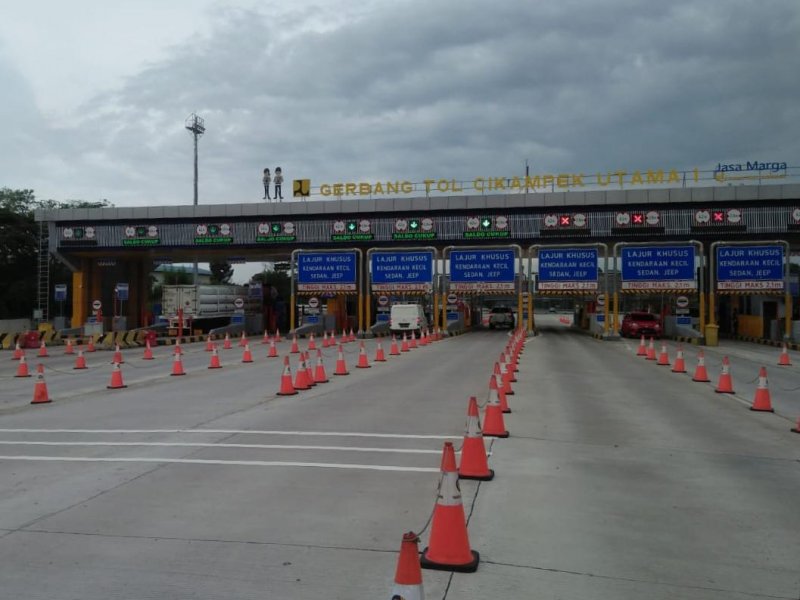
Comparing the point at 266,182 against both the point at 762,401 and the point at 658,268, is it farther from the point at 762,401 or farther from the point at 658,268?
the point at 762,401

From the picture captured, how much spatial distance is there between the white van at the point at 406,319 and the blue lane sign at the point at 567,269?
301 inches

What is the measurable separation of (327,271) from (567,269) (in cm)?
1426

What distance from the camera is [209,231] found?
45.5 meters

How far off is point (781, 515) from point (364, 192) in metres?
39.2

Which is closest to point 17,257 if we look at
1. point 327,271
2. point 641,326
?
point 327,271

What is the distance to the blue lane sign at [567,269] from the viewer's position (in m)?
40.0

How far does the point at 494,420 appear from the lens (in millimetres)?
9844

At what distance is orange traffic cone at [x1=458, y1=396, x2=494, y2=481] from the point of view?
7238mm

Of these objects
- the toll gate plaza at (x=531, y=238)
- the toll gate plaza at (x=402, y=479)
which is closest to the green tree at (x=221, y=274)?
the toll gate plaza at (x=531, y=238)

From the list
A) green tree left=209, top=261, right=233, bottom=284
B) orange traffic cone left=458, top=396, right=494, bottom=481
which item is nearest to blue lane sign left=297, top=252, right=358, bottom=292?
orange traffic cone left=458, top=396, right=494, bottom=481

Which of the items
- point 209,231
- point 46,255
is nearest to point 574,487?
point 209,231

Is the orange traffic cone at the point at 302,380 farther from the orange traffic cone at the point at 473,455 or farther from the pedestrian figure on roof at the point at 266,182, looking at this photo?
the pedestrian figure on roof at the point at 266,182

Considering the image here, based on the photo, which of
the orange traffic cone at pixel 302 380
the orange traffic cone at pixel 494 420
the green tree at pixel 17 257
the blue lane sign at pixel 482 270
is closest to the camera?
the orange traffic cone at pixel 494 420

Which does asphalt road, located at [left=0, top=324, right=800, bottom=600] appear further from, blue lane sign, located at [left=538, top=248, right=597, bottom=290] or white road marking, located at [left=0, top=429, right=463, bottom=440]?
blue lane sign, located at [left=538, top=248, right=597, bottom=290]
